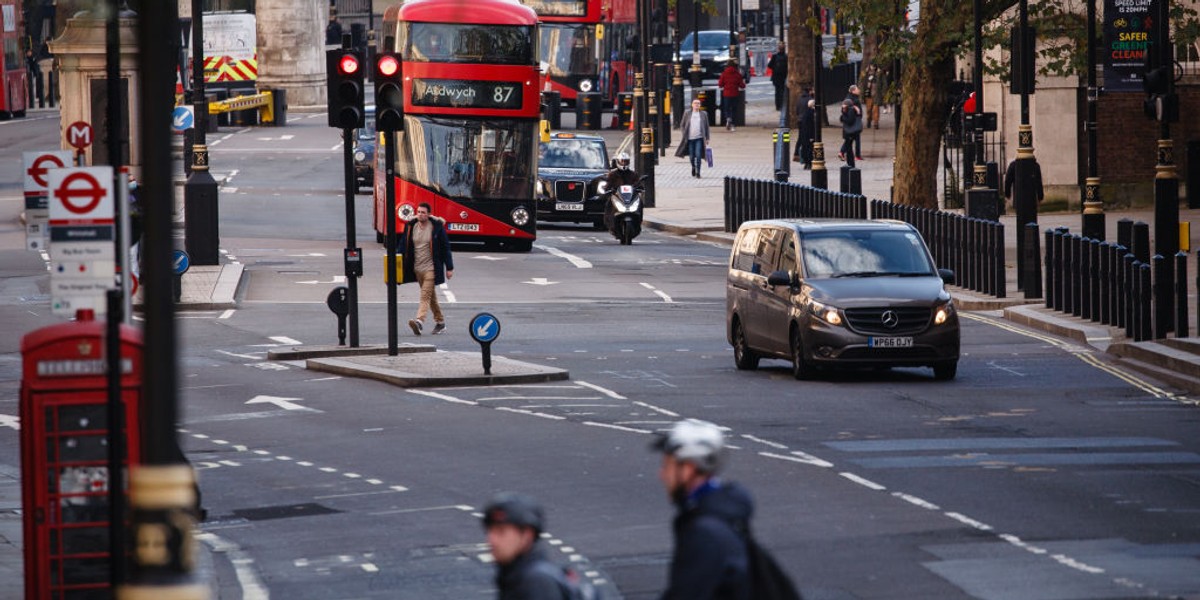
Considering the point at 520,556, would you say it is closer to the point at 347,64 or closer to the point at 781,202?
the point at 347,64

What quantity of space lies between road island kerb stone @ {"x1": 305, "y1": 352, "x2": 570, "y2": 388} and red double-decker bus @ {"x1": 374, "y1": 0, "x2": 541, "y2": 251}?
13.7 meters

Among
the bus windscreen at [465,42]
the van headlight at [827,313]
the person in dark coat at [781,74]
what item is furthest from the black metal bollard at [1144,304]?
the person in dark coat at [781,74]

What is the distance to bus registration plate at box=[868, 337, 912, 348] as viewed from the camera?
22922 millimetres

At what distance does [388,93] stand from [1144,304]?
8.90 metres

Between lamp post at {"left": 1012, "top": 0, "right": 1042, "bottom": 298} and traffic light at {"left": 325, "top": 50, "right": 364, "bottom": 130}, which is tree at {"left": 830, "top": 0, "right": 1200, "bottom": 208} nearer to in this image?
lamp post at {"left": 1012, "top": 0, "right": 1042, "bottom": 298}

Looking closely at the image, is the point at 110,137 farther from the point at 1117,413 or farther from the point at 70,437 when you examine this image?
the point at 1117,413

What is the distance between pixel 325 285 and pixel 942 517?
2159cm

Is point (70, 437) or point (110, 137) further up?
point (110, 137)

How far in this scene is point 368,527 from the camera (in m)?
15.2

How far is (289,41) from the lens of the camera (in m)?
83.2

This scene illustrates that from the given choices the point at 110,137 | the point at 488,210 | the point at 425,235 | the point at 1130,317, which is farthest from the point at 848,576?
the point at 488,210

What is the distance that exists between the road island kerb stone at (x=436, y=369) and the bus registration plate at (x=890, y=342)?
3.33 metres

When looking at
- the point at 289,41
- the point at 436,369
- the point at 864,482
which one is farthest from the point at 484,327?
the point at 289,41

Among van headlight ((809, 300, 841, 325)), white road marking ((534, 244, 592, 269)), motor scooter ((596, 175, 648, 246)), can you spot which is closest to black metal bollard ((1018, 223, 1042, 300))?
van headlight ((809, 300, 841, 325))
